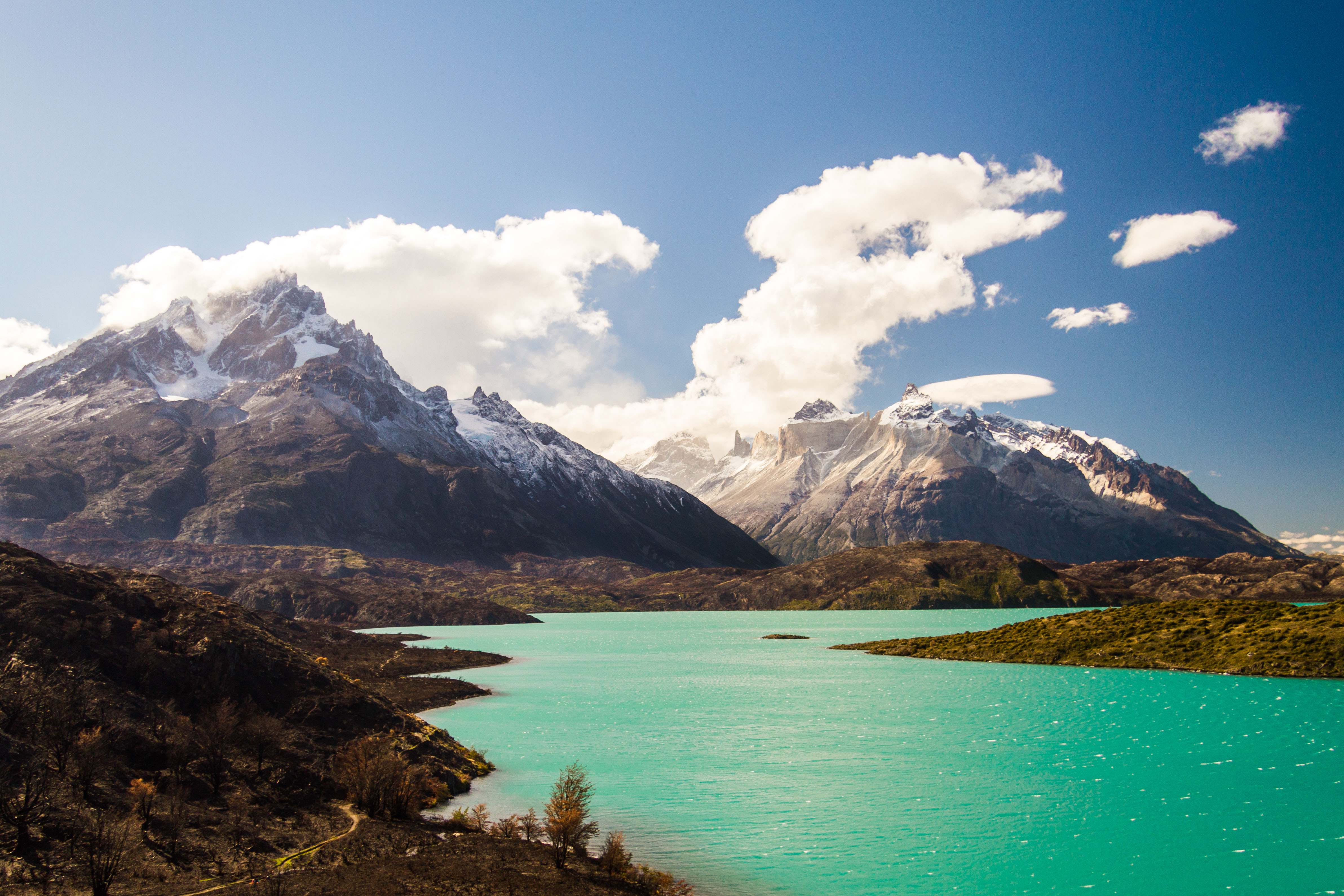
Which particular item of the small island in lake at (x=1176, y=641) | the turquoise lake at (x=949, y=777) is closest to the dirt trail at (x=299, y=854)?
the turquoise lake at (x=949, y=777)

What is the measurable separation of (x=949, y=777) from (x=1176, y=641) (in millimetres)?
66129

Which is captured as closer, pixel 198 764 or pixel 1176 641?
pixel 198 764

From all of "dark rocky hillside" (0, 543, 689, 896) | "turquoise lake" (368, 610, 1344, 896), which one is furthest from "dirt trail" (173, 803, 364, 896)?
"turquoise lake" (368, 610, 1344, 896)

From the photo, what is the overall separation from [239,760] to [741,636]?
12815 cm

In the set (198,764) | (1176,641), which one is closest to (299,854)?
(198,764)

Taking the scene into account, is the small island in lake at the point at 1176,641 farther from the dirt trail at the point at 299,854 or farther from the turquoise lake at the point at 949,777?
the dirt trail at the point at 299,854

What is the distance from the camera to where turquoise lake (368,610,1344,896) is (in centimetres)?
2520

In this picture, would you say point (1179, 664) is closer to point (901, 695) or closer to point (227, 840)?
point (901, 695)

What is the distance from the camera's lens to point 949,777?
37.2m

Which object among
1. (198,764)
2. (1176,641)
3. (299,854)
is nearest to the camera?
(299,854)

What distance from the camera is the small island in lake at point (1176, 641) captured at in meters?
74.2

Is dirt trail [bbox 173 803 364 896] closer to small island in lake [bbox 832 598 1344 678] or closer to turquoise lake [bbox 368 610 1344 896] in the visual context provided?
turquoise lake [bbox 368 610 1344 896]

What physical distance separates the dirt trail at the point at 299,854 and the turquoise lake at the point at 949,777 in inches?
232

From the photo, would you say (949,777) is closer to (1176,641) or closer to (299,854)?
(299,854)
